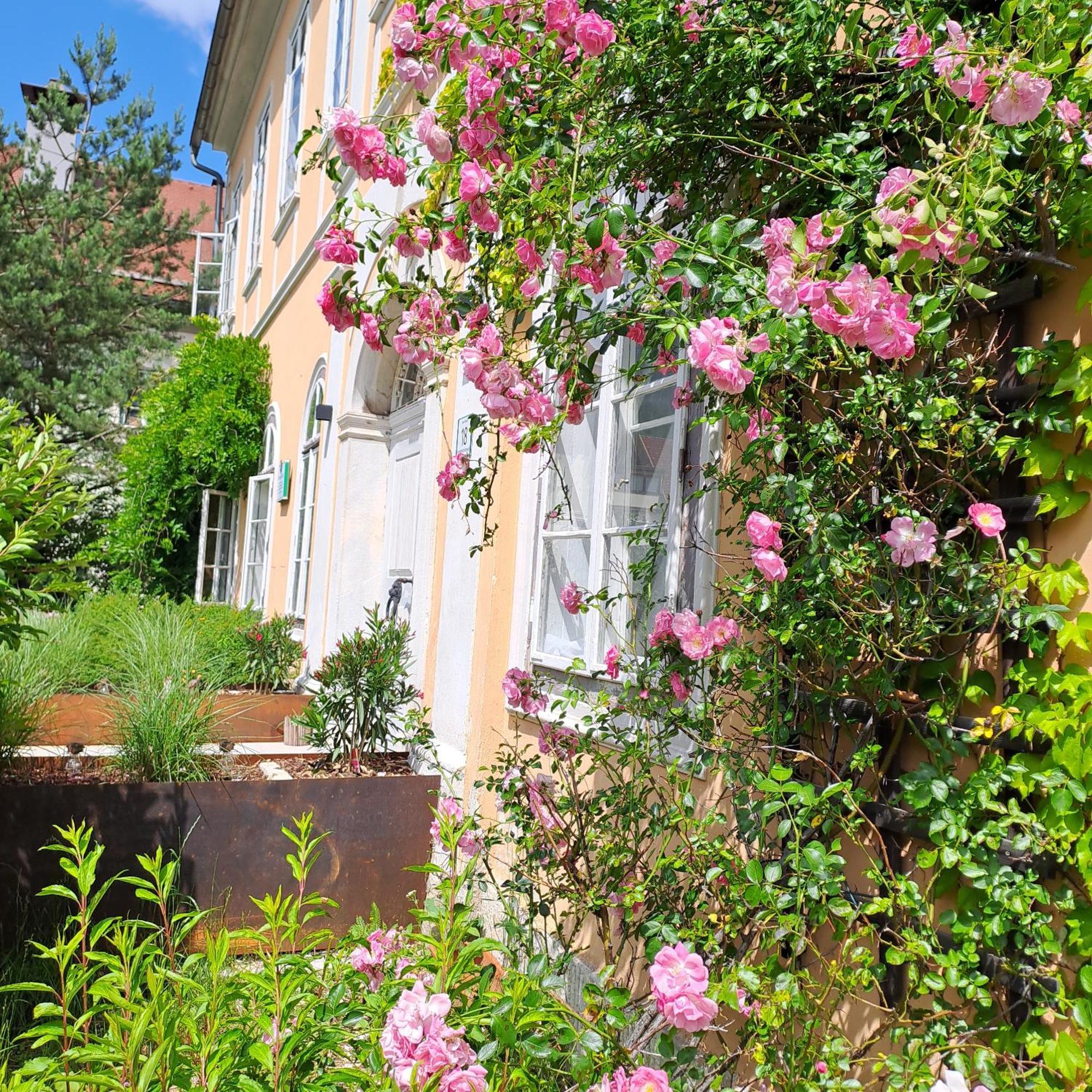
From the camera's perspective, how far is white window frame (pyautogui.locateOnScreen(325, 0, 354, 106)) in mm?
7871

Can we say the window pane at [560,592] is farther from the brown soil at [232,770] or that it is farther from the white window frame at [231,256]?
the white window frame at [231,256]

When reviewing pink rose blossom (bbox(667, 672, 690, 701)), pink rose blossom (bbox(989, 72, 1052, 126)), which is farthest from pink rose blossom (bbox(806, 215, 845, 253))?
pink rose blossom (bbox(667, 672, 690, 701))

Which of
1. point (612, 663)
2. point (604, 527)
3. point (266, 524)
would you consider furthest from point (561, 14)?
point (266, 524)

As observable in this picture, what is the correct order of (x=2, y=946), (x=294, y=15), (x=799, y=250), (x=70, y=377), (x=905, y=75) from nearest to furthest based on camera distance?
1. (x=799, y=250)
2. (x=905, y=75)
3. (x=2, y=946)
4. (x=294, y=15)
5. (x=70, y=377)

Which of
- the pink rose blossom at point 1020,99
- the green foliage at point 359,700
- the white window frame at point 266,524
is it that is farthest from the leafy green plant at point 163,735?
the white window frame at point 266,524

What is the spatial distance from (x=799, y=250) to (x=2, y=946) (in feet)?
11.8

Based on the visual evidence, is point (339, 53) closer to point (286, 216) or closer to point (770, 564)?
point (286, 216)

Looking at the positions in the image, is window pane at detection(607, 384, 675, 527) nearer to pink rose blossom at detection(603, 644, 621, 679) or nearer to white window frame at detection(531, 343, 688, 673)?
white window frame at detection(531, 343, 688, 673)

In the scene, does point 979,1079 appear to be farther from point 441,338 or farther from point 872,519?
point 441,338

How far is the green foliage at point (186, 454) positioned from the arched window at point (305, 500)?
2.53m

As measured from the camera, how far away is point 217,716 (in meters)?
4.84

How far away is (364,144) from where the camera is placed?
2.46 metres

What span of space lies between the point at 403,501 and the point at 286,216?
5193 millimetres

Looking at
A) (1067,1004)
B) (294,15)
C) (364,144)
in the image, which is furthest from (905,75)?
(294,15)
